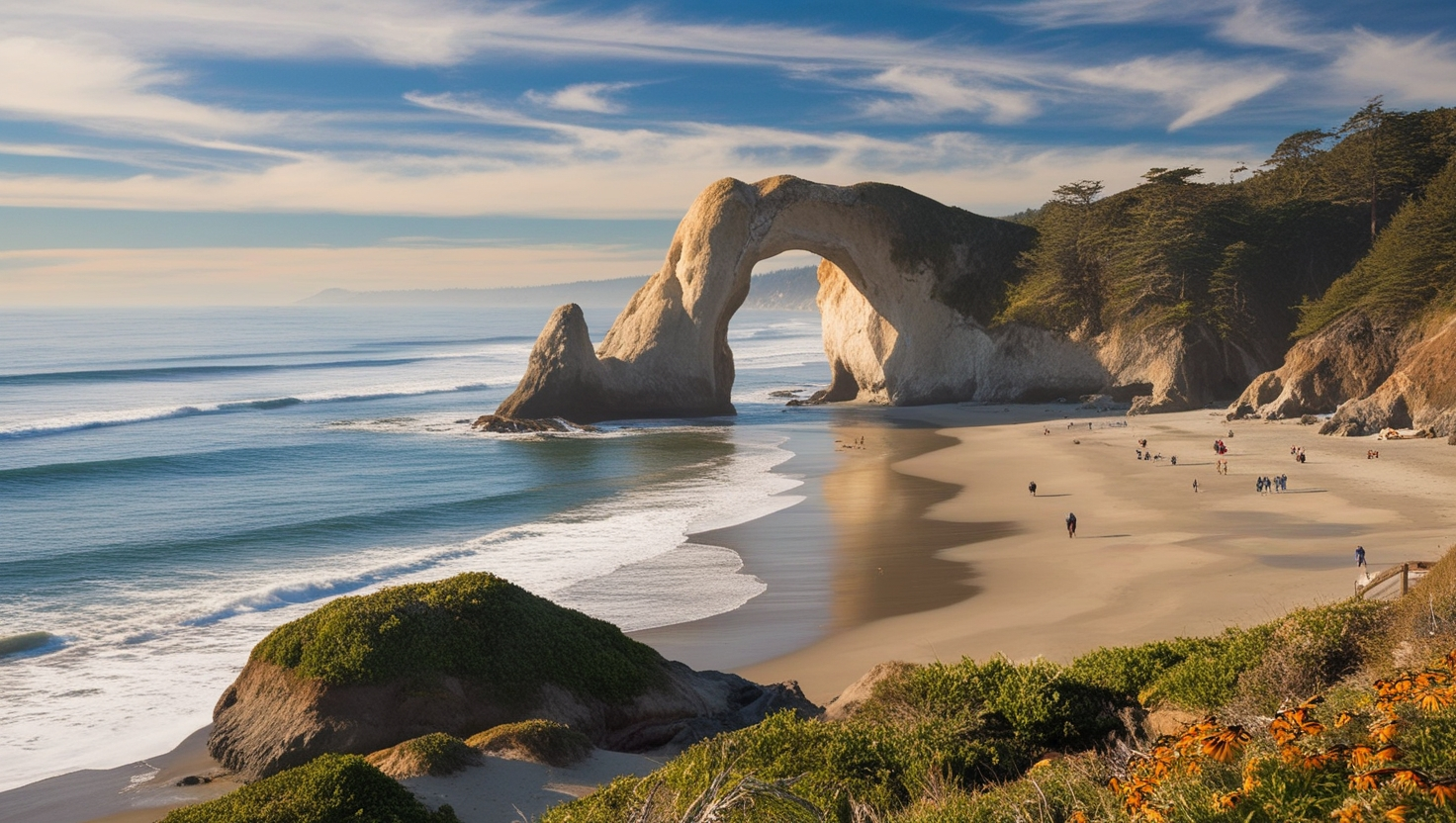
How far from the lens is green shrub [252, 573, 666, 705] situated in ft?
41.7

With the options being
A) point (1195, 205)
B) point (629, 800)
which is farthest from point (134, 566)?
point (1195, 205)

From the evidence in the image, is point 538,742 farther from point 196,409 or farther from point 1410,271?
point 196,409

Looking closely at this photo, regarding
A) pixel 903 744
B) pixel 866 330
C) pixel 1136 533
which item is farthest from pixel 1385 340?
pixel 903 744

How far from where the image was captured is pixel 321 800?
8.63m

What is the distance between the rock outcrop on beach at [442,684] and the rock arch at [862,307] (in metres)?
44.3

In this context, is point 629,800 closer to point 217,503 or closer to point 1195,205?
point 217,503

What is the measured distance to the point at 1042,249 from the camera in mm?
64812

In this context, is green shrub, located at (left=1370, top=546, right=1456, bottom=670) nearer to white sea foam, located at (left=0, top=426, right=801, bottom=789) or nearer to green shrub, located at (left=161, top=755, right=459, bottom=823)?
green shrub, located at (left=161, top=755, right=459, bottom=823)

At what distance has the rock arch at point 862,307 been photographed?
6119 cm

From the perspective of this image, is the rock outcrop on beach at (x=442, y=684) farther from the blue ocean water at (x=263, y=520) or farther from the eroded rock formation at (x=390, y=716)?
the blue ocean water at (x=263, y=520)

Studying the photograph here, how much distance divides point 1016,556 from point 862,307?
44830 millimetres

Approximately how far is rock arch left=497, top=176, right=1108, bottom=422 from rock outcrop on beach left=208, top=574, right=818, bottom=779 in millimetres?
44297

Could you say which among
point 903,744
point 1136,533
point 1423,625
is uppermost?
point 1423,625

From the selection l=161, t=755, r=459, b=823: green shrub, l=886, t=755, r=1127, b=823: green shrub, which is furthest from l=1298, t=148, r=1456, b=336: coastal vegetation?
l=161, t=755, r=459, b=823: green shrub
